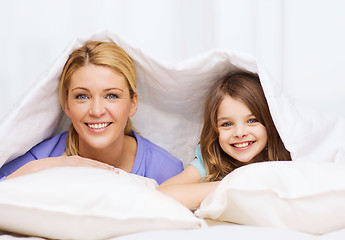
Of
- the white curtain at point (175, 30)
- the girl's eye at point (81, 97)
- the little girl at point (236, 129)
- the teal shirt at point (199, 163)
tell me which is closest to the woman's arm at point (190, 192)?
the little girl at point (236, 129)

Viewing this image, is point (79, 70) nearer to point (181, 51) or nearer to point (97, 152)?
point (97, 152)

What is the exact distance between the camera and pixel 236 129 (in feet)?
4.14

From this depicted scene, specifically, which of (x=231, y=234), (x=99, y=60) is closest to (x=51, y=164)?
(x=99, y=60)

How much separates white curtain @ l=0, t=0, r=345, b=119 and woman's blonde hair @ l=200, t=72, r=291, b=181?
0.34 meters

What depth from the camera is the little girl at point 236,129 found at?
1270mm

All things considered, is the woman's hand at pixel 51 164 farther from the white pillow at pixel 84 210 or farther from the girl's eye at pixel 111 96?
the white pillow at pixel 84 210

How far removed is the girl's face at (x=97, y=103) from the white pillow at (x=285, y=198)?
51cm

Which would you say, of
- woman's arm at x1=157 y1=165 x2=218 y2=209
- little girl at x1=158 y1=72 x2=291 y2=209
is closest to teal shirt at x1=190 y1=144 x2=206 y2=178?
little girl at x1=158 y1=72 x2=291 y2=209

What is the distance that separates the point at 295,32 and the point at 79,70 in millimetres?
817

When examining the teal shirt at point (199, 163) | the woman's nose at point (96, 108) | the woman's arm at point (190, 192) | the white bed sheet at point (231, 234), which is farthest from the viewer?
the teal shirt at point (199, 163)

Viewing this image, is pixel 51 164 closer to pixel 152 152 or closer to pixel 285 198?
pixel 152 152

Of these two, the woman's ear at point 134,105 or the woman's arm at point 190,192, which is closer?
the woman's arm at point 190,192

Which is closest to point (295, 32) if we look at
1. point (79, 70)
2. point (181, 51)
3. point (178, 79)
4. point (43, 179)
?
point (181, 51)

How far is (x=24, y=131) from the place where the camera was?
128cm
